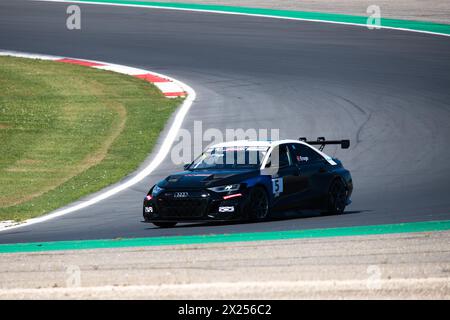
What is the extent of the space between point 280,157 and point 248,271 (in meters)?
5.27

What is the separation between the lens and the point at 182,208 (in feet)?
46.3

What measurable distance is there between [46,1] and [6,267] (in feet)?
95.4

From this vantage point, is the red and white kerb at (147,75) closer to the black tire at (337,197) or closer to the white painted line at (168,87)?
the white painted line at (168,87)

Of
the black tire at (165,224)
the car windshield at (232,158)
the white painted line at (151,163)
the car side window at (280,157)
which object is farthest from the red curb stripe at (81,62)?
the black tire at (165,224)

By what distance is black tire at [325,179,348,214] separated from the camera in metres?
15.4

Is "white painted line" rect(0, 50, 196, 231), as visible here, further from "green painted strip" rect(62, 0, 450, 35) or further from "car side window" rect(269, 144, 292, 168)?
"green painted strip" rect(62, 0, 450, 35)

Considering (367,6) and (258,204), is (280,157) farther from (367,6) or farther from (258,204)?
(367,6)

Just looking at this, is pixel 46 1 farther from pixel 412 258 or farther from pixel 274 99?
pixel 412 258

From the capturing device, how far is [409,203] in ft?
49.4

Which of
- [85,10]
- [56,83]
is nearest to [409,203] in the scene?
[56,83]

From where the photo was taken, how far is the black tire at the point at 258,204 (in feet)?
46.3

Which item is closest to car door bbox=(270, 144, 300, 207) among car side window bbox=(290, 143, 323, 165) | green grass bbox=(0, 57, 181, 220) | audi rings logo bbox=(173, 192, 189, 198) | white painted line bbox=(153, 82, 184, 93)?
car side window bbox=(290, 143, 323, 165)

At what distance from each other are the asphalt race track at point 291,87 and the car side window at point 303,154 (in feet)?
2.62

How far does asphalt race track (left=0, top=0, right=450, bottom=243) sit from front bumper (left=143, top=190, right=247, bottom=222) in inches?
7.1
